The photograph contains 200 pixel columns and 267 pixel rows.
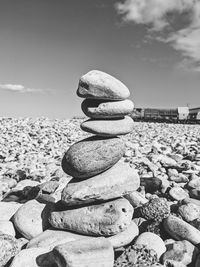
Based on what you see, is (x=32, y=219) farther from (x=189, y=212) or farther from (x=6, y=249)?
(x=189, y=212)

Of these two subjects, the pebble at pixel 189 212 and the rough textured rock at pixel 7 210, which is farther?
the rough textured rock at pixel 7 210

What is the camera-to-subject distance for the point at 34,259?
3436 mm

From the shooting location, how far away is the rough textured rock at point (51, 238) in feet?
12.8

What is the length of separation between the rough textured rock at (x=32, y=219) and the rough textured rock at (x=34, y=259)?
84 cm

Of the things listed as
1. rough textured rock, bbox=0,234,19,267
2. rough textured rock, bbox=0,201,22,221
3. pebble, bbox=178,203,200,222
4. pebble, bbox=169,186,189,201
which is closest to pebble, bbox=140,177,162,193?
pebble, bbox=169,186,189,201

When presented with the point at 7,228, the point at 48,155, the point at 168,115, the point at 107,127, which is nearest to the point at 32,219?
the point at 7,228

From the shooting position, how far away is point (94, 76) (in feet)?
13.5

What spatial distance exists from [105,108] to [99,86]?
1.08ft

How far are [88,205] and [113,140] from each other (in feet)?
3.25

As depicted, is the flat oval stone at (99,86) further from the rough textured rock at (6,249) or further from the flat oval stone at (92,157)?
the rough textured rock at (6,249)

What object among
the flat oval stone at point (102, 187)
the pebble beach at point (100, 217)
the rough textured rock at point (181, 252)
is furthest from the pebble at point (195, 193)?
the rough textured rock at point (181, 252)

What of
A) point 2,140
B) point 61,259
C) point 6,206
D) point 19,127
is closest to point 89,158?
point 61,259

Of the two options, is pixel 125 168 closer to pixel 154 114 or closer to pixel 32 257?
pixel 32 257

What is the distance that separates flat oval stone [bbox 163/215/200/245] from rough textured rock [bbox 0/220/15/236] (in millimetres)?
2214
